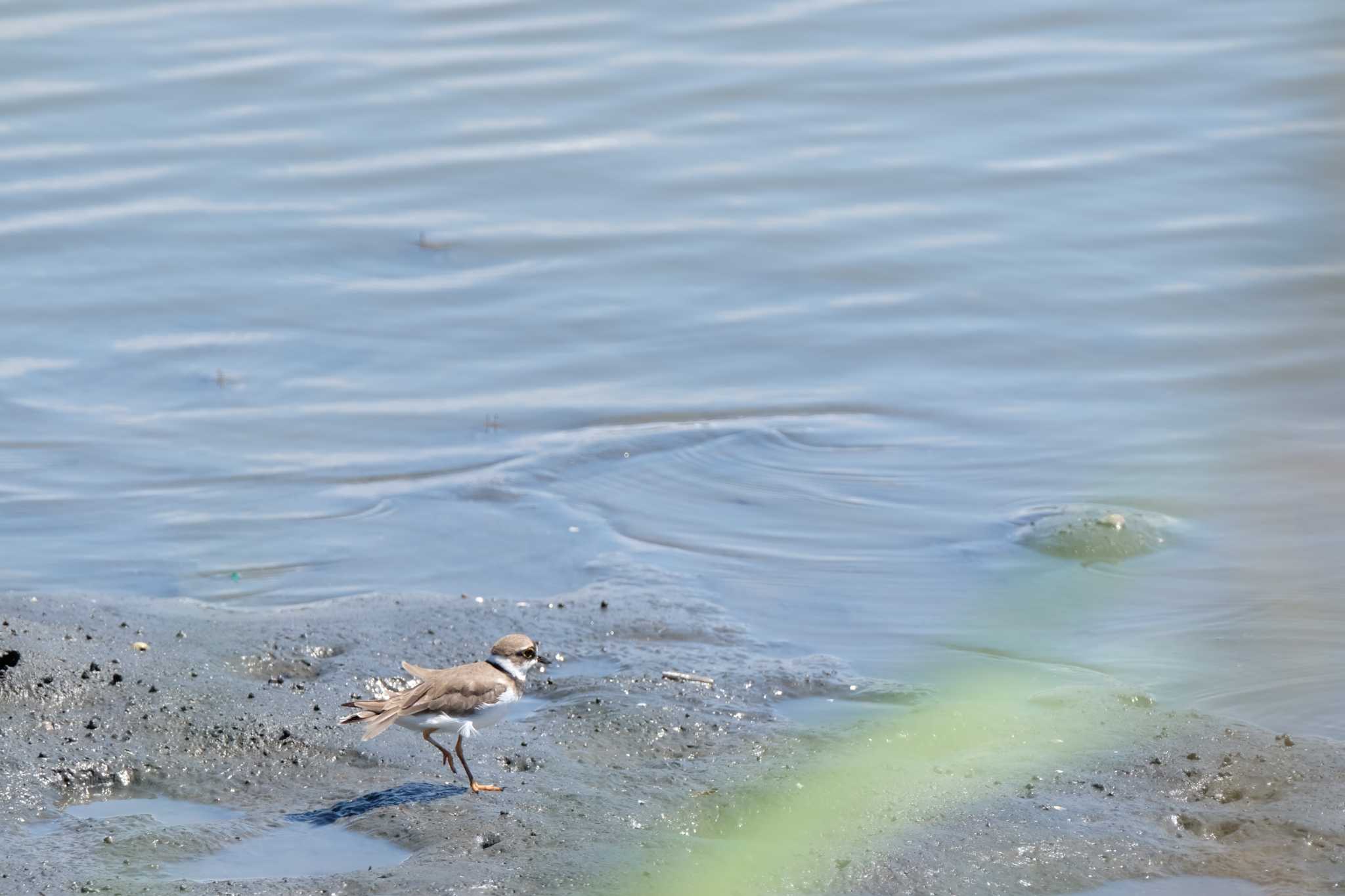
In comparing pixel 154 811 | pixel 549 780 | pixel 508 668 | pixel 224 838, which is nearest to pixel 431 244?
pixel 508 668

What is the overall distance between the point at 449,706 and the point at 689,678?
125 centimetres

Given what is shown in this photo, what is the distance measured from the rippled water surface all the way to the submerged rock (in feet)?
0.28

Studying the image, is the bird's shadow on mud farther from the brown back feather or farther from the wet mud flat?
the brown back feather

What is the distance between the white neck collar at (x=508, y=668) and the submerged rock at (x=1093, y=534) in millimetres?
3154

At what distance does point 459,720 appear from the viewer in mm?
4660

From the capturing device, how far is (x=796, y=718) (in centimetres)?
549

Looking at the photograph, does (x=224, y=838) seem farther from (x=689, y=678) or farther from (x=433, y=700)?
(x=689, y=678)

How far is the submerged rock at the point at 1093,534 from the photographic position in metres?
7.21

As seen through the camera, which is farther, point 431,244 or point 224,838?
point 431,244

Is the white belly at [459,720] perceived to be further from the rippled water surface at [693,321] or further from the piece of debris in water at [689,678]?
the rippled water surface at [693,321]

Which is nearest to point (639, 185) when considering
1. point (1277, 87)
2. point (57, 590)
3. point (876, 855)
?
point (57, 590)

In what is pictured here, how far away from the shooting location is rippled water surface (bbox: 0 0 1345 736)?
7047mm

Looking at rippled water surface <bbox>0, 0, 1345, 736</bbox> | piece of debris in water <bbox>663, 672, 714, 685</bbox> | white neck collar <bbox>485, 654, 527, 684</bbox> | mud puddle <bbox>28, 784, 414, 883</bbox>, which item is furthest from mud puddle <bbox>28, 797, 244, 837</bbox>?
rippled water surface <bbox>0, 0, 1345, 736</bbox>

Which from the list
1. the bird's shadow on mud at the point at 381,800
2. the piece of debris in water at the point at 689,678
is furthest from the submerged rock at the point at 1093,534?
the bird's shadow on mud at the point at 381,800
